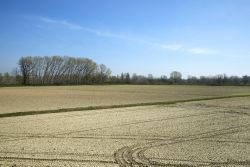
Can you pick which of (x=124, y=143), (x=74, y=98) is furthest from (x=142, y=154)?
(x=74, y=98)

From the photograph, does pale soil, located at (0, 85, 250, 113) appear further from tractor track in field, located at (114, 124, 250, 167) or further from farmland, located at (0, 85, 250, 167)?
tractor track in field, located at (114, 124, 250, 167)

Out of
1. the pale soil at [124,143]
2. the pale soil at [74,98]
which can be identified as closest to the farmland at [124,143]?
the pale soil at [124,143]

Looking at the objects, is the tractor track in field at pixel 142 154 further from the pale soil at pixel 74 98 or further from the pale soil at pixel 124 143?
the pale soil at pixel 74 98

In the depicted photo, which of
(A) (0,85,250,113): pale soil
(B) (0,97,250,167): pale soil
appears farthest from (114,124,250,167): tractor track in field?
(A) (0,85,250,113): pale soil

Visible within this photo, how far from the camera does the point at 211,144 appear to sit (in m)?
15.9

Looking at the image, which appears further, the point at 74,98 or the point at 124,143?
the point at 74,98

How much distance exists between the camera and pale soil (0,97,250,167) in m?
12.6

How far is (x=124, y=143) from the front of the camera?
16.0 m

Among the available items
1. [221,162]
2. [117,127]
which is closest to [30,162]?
[221,162]

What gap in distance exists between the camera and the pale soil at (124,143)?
12.6 metres

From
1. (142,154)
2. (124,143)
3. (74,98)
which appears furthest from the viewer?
(74,98)

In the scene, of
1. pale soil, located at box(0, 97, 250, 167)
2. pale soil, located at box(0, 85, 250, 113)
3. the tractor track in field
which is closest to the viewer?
the tractor track in field

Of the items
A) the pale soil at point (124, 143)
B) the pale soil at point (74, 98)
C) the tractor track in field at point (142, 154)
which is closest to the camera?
the tractor track in field at point (142, 154)

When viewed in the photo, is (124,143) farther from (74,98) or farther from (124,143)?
(74,98)
